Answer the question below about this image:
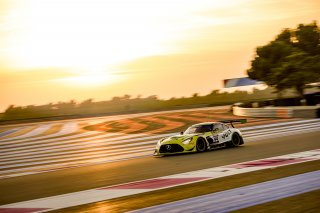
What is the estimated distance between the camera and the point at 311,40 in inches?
1955

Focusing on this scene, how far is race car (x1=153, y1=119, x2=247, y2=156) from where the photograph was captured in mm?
15875

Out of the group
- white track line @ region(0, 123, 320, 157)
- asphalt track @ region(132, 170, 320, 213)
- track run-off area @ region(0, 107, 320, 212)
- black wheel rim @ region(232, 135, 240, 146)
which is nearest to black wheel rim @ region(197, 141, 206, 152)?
track run-off area @ region(0, 107, 320, 212)

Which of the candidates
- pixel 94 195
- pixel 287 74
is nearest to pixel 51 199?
pixel 94 195

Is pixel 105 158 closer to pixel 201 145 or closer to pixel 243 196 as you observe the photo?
pixel 201 145

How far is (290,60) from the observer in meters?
43.8

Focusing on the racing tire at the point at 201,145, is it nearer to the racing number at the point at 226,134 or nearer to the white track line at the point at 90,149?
the racing number at the point at 226,134

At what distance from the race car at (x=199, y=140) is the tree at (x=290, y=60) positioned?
88.9 ft

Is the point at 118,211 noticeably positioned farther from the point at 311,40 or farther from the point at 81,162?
the point at 311,40

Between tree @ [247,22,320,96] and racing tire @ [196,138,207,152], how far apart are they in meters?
28.2

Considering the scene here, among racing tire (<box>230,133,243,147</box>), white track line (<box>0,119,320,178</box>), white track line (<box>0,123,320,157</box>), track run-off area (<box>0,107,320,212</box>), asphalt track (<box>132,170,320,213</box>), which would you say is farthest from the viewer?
white track line (<box>0,123,320,157</box>)

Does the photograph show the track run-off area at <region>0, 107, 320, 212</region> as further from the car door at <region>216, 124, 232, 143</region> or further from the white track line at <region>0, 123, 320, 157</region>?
the car door at <region>216, 124, 232, 143</region>

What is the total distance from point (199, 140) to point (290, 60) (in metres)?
29.8

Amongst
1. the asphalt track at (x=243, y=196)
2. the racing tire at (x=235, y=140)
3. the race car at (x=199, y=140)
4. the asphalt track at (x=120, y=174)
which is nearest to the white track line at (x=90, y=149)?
the race car at (x=199, y=140)

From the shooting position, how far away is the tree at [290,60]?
140ft
